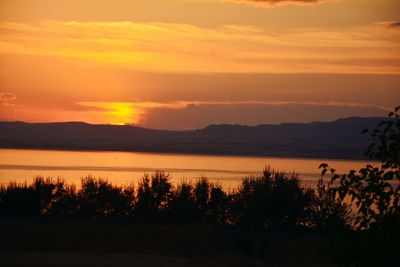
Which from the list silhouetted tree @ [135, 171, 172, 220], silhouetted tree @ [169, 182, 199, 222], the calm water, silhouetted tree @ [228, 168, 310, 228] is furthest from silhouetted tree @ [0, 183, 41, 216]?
the calm water

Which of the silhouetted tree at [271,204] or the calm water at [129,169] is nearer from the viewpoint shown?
the silhouetted tree at [271,204]

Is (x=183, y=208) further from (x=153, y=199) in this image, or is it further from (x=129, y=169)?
(x=129, y=169)

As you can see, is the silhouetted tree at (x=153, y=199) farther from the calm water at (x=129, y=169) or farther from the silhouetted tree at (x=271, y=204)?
the calm water at (x=129, y=169)

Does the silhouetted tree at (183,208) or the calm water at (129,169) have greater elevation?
the calm water at (129,169)

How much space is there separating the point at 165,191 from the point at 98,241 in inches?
249

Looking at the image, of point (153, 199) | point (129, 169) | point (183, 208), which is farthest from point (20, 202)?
point (129, 169)

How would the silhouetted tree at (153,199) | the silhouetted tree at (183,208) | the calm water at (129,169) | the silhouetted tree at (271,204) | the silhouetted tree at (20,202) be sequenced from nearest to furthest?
the silhouetted tree at (271,204) → the silhouetted tree at (20,202) → the silhouetted tree at (183,208) → the silhouetted tree at (153,199) → the calm water at (129,169)

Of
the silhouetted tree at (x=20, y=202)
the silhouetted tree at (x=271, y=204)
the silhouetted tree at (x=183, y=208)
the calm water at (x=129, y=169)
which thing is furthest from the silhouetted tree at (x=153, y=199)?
the calm water at (x=129, y=169)

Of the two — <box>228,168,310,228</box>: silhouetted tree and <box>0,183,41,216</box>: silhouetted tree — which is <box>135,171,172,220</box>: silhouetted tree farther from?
<box>0,183,41,216</box>: silhouetted tree

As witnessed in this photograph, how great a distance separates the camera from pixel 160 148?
196250mm

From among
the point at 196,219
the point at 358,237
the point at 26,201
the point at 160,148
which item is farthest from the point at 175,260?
the point at 160,148

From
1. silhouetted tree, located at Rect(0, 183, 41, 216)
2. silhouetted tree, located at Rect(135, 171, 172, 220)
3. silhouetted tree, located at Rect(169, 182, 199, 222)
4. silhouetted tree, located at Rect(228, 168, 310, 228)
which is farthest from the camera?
silhouetted tree, located at Rect(135, 171, 172, 220)

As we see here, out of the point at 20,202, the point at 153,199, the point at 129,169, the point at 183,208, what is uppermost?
the point at 129,169

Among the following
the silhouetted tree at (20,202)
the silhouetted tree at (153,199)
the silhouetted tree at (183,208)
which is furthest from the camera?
the silhouetted tree at (153,199)
